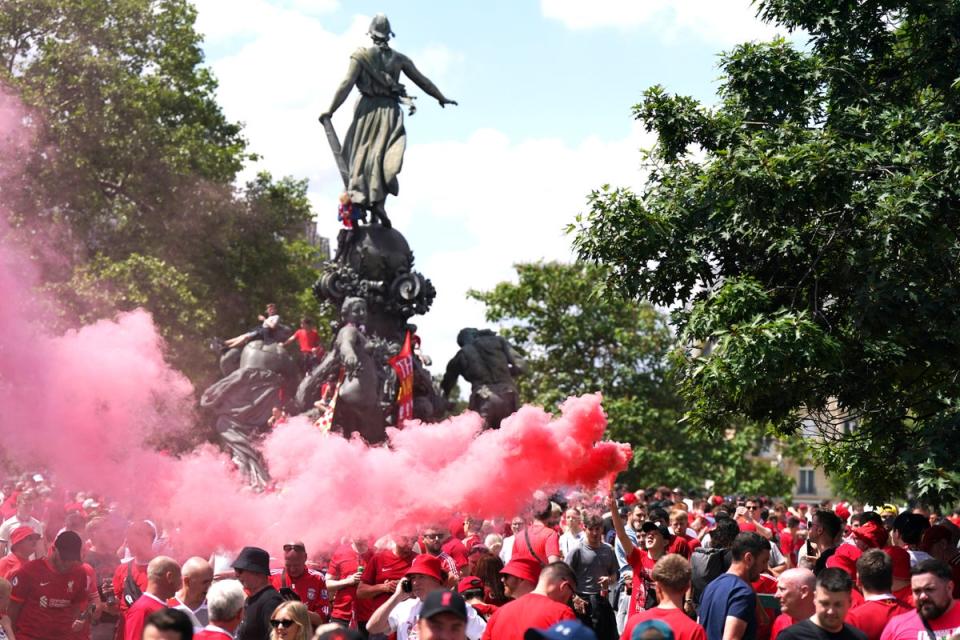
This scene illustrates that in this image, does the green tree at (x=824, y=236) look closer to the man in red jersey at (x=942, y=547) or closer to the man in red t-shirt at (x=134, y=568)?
the man in red jersey at (x=942, y=547)

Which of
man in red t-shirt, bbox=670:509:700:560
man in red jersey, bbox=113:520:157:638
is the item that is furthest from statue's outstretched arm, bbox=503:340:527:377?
man in red jersey, bbox=113:520:157:638

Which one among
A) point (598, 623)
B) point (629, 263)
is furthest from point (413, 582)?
point (629, 263)

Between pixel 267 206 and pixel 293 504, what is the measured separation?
26.8 m

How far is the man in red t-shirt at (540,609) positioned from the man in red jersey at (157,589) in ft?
6.65

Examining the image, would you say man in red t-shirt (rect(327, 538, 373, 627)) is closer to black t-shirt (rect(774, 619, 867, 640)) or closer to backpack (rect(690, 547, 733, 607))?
backpack (rect(690, 547, 733, 607))

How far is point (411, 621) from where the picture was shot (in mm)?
8703

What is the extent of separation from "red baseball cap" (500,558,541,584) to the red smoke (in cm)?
368

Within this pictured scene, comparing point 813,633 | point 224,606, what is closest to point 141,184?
point 224,606

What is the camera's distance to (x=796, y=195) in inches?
492

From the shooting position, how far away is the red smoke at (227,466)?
1258cm

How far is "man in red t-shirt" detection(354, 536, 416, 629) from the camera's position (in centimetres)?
1041

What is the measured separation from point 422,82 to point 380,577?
44.0 feet

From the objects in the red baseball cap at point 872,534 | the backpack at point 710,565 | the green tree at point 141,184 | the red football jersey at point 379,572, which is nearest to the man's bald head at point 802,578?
the backpack at point 710,565

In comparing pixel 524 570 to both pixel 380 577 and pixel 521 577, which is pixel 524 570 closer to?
pixel 521 577
